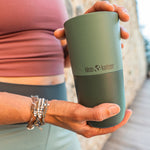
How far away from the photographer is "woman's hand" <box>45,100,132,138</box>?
36 centimetres

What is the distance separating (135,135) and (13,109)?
1.73m

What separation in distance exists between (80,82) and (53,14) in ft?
0.90

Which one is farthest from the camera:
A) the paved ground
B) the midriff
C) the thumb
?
the paved ground

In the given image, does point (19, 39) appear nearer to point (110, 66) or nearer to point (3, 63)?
point (3, 63)

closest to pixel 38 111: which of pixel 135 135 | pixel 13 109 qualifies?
pixel 13 109

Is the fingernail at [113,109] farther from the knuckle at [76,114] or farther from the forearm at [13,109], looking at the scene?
the forearm at [13,109]

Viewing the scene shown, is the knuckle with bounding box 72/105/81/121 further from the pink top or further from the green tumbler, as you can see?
the pink top

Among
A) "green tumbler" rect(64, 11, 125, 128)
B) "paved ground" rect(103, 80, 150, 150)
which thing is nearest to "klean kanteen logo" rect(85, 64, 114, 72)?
"green tumbler" rect(64, 11, 125, 128)

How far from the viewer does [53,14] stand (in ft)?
1.76

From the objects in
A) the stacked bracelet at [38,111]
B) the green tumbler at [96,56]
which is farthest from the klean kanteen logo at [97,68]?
the stacked bracelet at [38,111]

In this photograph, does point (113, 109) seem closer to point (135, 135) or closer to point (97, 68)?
point (97, 68)

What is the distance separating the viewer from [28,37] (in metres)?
0.48

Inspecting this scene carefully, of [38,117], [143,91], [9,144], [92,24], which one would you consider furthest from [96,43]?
[143,91]

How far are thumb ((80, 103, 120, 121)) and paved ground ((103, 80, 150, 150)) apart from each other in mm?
1464
